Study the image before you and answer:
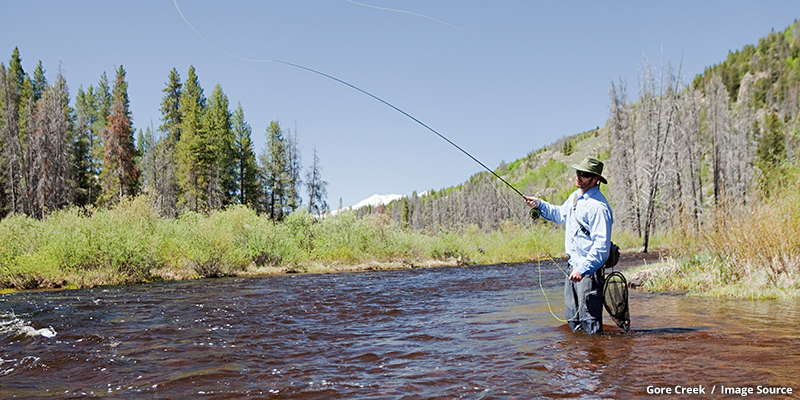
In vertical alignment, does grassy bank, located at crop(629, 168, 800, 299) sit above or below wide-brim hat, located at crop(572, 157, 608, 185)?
below

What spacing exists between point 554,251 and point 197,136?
3213cm

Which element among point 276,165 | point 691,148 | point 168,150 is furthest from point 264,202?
point 691,148

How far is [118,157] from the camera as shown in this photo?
3922 cm

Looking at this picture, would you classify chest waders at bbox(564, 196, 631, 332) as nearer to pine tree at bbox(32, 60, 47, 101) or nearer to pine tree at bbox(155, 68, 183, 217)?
pine tree at bbox(155, 68, 183, 217)

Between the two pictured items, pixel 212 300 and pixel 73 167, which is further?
pixel 73 167

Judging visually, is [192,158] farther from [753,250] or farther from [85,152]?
[753,250]

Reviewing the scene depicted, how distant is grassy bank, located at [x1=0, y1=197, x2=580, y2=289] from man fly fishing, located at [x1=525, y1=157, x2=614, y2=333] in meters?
1.02

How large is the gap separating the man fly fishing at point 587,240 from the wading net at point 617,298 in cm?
31

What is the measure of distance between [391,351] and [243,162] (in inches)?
1768

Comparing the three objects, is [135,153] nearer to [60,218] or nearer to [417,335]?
[60,218]

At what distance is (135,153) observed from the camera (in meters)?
40.8

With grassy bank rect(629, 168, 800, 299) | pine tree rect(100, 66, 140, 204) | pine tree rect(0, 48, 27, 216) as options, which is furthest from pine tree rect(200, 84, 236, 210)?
grassy bank rect(629, 168, 800, 299)

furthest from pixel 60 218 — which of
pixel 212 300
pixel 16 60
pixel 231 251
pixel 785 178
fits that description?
pixel 16 60

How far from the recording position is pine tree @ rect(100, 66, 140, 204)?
39.0 m
